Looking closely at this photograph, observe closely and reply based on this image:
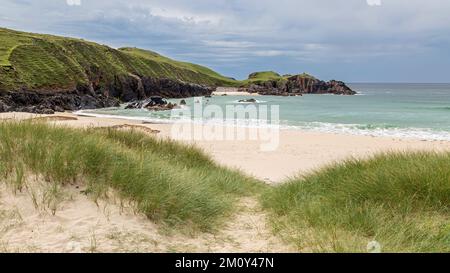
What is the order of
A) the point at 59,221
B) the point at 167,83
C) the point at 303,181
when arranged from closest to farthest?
the point at 59,221, the point at 303,181, the point at 167,83

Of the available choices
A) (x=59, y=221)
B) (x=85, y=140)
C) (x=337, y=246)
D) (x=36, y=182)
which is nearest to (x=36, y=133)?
(x=85, y=140)

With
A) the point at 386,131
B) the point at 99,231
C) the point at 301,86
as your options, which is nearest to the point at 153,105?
the point at 386,131

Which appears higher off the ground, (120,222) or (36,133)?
(36,133)

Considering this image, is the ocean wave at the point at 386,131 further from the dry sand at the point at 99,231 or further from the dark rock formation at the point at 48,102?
the dark rock formation at the point at 48,102

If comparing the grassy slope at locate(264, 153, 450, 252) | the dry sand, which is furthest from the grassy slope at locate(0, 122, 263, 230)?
the grassy slope at locate(264, 153, 450, 252)

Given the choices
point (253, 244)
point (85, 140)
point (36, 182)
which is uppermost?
point (85, 140)

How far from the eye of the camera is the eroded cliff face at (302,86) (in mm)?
138125

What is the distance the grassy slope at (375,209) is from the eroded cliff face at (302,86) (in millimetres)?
126979

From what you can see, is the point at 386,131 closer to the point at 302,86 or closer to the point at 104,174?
the point at 104,174

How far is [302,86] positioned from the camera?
147250mm

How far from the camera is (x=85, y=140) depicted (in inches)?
288

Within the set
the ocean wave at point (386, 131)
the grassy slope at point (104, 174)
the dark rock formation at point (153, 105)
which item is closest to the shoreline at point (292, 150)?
the ocean wave at point (386, 131)
